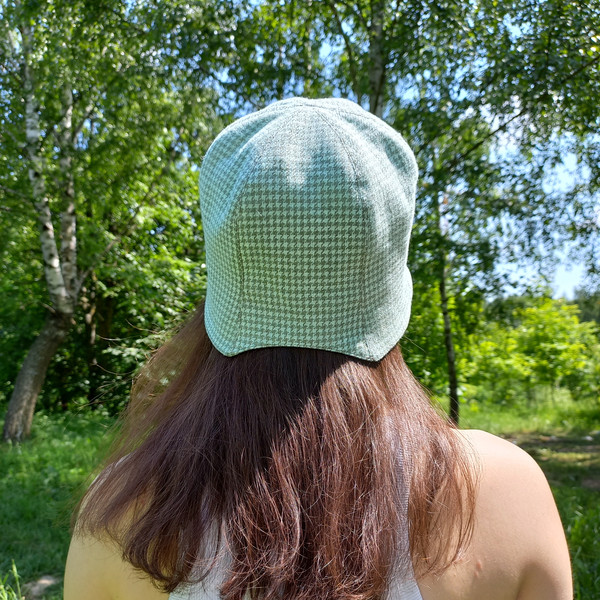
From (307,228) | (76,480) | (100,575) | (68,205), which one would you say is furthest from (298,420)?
(68,205)

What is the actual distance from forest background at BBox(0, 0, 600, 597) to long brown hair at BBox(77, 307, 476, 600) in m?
1.27

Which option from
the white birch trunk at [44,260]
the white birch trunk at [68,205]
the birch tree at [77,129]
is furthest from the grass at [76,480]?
the white birch trunk at [68,205]

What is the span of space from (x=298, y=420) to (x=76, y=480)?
5592 millimetres

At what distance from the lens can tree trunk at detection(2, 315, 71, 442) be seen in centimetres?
767

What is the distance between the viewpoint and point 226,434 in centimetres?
81

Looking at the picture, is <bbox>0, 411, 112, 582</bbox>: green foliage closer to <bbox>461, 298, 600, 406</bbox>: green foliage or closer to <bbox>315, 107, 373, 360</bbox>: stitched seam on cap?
<bbox>315, 107, 373, 360</bbox>: stitched seam on cap

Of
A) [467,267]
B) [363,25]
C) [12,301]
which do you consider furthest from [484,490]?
[12,301]

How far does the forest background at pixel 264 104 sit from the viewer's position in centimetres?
443

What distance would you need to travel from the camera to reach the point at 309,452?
800 millimetres

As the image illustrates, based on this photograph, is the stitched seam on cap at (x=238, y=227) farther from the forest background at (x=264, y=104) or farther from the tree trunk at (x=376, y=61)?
the tree trunk at (x=376, y=61)

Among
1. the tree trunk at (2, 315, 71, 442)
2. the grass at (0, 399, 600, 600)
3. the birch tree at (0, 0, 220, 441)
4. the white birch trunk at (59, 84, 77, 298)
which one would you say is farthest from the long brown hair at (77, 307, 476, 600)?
the tree trunk at (2, 315, 71, 442)

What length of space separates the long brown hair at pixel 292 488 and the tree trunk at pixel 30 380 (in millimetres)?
7722

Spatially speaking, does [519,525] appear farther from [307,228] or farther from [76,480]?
[76,480]

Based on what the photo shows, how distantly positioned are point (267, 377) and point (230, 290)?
0.15 meters
